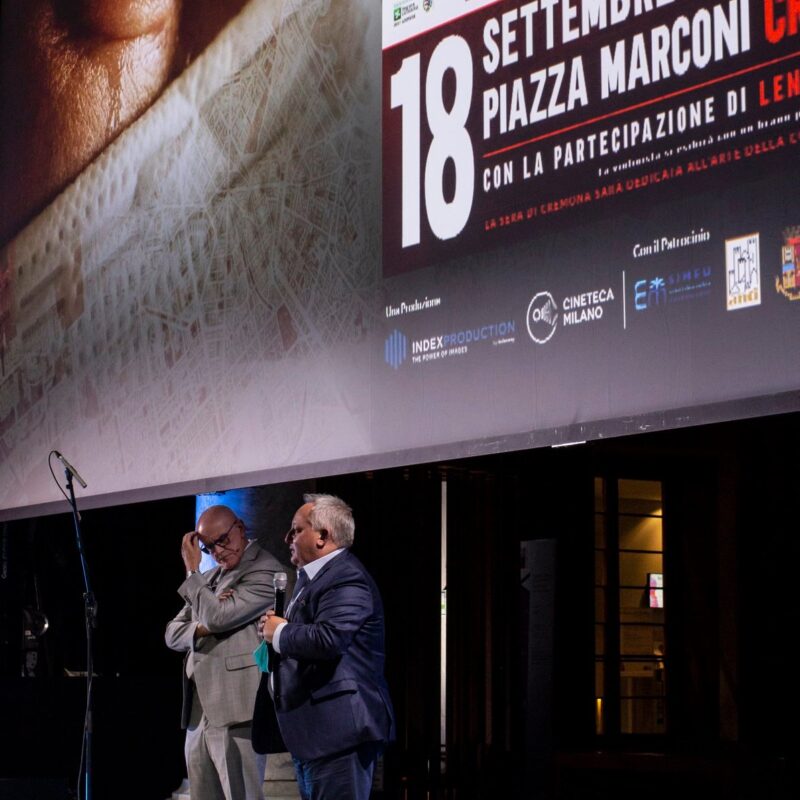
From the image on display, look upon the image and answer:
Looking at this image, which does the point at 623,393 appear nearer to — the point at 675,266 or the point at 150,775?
the point at 675,266

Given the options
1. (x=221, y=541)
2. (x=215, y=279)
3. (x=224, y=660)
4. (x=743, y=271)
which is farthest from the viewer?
(x=215, y=279)

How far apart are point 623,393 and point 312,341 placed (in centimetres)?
138

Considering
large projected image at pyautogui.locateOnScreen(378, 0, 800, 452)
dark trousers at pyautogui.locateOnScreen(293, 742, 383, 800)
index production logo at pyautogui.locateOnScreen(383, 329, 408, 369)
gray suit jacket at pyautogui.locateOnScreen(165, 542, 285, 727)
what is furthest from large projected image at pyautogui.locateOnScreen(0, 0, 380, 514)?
dark trousers at pyautogui.locateOnScreen(293, 742, 383, 800)

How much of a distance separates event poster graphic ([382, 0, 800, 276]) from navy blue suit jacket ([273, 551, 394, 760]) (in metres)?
1.07

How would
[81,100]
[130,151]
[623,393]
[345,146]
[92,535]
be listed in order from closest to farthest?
1. [623,393]
2. [345,146]
3. [130,151]
4. [81,100]
5. [92,535]

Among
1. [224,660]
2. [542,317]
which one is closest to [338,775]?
[224,660]

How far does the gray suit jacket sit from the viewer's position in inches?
158

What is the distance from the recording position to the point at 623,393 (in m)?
3.19

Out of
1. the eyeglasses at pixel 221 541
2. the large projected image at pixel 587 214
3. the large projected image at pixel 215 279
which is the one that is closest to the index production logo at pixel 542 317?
the large projected image at pixel 587 214


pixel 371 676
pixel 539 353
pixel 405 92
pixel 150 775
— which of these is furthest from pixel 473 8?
pixel 150 775

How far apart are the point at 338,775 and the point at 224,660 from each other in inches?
37.5

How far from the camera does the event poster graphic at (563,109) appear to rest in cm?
296

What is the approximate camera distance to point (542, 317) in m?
3.45

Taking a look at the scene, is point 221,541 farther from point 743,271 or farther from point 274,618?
point 743,271
